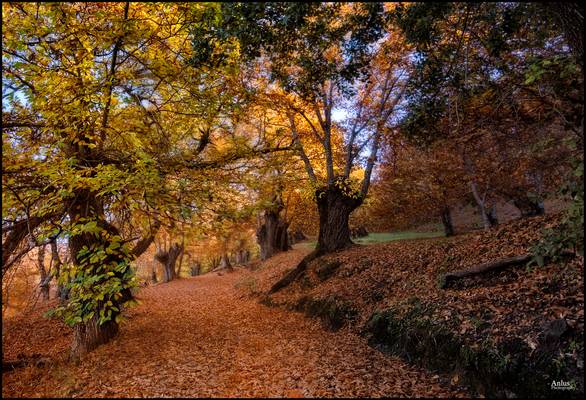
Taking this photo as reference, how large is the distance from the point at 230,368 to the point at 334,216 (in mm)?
8569

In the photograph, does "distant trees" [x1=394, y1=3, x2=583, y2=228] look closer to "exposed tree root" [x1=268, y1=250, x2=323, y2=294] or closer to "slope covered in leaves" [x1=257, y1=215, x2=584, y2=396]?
"slope covered in leaves" [x1=257, y1=215, x2=584, y2=396]

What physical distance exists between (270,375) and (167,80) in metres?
6.91

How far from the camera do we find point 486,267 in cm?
728

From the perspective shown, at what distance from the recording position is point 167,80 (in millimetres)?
8102

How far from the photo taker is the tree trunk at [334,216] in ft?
47.0

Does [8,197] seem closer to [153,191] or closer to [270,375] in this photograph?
[153,191]

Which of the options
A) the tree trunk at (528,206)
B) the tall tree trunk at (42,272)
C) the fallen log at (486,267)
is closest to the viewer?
the tall tree trunk at (42,272)

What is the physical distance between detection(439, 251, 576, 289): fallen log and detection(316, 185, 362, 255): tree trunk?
659 centimetres

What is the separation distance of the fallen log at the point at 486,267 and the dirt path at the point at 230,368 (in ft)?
7.38

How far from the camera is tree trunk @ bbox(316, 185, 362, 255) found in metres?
14.3

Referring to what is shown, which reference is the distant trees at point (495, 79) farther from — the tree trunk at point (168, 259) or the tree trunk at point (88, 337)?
the tree trunk at point (168, 259)

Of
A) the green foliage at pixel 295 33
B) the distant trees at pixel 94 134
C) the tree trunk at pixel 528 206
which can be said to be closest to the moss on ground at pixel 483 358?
the distant trees at pixel 94 134

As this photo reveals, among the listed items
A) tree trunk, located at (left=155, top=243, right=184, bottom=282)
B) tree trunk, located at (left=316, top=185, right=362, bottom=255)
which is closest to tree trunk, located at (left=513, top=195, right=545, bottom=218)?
tree trunk, located at (left=316, top=185, right=362, bottom=255)

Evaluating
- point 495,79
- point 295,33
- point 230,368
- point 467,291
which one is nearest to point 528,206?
point 495,79
